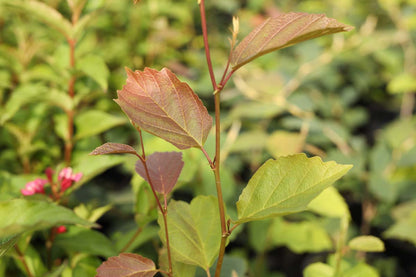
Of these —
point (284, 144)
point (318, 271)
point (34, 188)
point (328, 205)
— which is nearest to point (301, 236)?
point (328, 205)

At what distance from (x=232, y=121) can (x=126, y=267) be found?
1.13 metres

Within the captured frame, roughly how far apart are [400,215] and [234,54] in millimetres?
992

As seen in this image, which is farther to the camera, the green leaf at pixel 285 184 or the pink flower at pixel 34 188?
the pink flower at pixel 34 188

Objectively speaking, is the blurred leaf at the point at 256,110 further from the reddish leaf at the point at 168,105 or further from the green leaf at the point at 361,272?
the reddish leaf at the point at 168,105

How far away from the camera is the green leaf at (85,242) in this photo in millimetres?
633

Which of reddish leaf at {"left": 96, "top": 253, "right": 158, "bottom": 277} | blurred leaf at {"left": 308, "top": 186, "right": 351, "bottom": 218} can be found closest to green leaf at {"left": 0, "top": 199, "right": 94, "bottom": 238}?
reddish leaf at {"left": 96, "top": 253, "right": 158, "bottom": 277}

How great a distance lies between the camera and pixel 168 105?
46 centimetres

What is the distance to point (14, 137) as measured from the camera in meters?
0.98

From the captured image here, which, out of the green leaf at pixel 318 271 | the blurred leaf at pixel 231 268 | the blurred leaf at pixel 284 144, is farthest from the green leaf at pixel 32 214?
the blurred leaf at pixel 284 144

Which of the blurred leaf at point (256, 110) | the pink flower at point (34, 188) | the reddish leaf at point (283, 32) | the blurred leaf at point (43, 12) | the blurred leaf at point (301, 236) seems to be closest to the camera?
the reddish leaf at point (283, 32)

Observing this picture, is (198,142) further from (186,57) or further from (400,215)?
(186,57)

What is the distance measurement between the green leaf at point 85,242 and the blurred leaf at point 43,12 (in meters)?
0.44

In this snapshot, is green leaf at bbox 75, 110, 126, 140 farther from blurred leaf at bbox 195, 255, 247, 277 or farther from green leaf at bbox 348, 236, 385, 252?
green leaf at bbox 348, 236, 385, 252

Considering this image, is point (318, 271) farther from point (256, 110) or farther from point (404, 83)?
point (404, 83)
